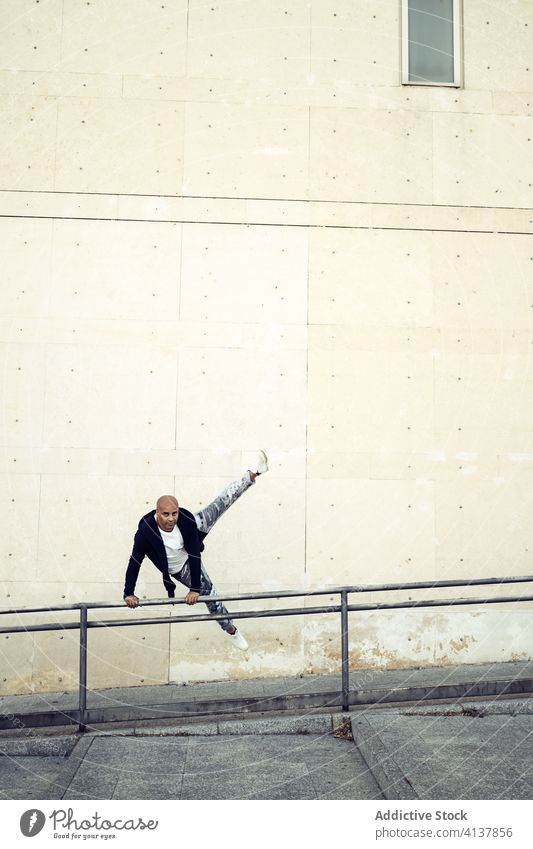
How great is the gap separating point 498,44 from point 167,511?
6246 mm

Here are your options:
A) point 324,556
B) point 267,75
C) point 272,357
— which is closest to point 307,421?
point 272,357

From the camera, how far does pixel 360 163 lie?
8.33 meters

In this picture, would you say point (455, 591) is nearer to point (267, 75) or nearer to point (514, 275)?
point (514, 275)

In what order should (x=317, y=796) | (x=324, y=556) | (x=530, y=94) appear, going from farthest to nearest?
1. (x=530, y=94)
2. (x=324, y=556)
3. (x=317, y=796)

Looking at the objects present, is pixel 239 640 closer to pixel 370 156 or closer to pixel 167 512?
pixel 167 512

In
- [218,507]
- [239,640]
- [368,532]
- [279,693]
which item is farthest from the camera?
[368,532]

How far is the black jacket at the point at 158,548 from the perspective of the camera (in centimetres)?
634

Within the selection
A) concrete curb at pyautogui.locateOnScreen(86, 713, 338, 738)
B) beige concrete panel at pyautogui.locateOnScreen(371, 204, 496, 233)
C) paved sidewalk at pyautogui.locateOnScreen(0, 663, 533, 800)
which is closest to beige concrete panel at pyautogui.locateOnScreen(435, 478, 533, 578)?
paved sidewalk at pyautogui.locateOnScreen(0, 663, 533, 800)

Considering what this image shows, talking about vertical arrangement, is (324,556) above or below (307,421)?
below

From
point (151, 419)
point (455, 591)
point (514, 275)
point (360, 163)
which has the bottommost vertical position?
point (455, 591)

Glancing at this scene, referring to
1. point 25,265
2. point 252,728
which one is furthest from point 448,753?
point 25,265

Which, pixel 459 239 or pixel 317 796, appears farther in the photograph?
pixel 459 239

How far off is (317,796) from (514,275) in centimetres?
585

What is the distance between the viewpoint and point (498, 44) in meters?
8.56
